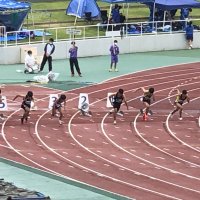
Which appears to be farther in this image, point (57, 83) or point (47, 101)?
point (57, 83)

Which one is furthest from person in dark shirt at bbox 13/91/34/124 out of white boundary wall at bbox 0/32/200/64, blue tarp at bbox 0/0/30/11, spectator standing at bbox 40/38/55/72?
blue tarp at bbox 0/0/30/11

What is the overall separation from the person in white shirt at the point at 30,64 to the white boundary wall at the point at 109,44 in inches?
92.0

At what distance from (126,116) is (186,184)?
33.1 ft

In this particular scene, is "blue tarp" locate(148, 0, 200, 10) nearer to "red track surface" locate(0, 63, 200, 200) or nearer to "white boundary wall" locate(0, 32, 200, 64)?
"white boundary wall" locate(0, 32, 200, 64)

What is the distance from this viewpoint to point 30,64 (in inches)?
1831

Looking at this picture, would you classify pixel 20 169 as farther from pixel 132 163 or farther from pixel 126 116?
pixel 126 116

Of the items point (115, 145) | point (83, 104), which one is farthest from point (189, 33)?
point (115, 145)

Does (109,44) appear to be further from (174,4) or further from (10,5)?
(174,4)

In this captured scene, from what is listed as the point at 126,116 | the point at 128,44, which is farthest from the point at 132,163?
the point at 128,44

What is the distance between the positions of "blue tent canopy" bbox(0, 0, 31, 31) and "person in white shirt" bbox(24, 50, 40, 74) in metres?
6.04

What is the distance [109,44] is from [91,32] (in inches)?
89.4

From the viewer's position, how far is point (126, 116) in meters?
38.1

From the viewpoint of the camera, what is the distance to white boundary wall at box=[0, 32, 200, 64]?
161 feet

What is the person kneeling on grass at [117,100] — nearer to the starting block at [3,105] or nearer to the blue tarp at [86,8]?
the starting block at [3,105]
